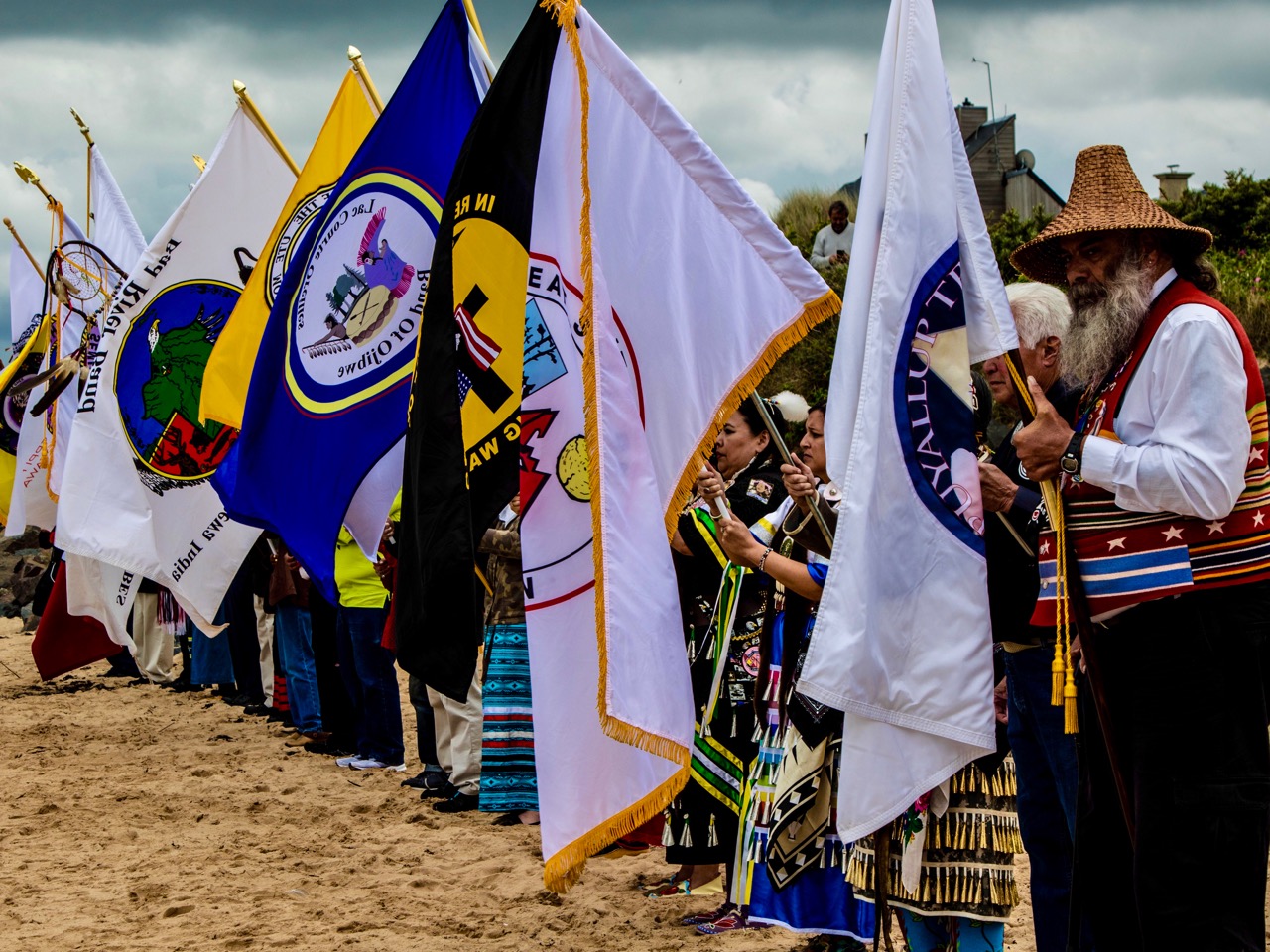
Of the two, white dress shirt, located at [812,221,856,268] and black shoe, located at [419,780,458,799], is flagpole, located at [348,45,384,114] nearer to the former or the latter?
black shoe, located at [419,780,458,799]

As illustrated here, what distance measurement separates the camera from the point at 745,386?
13.1ft

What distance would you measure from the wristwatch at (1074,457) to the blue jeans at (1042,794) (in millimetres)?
853

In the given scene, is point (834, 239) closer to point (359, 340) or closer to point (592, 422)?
point (359, 340)

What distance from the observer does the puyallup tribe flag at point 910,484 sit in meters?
3.42

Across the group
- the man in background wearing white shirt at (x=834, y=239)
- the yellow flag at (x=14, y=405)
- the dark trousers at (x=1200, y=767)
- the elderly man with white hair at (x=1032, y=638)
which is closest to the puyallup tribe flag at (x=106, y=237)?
the yellow flag at (x=14, y=405)

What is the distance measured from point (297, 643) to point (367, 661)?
1.51m

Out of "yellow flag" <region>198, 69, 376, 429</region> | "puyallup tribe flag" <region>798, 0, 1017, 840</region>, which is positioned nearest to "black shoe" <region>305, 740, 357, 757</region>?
"yellow flag" <region>198, 69, 376, 429</region>

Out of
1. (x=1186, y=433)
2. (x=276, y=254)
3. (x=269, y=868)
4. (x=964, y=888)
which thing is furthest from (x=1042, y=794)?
(x=269, y=868)

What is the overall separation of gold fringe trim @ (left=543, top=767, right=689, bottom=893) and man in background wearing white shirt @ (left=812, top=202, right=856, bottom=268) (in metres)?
13.4

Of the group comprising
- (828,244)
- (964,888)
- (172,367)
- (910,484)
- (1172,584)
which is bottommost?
(964,888)

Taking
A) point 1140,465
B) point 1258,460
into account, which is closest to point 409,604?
point 1140,465

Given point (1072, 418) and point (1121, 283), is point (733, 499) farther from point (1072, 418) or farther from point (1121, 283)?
point (1121, 283)

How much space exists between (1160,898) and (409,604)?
6.78 feet

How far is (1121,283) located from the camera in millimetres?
3377
